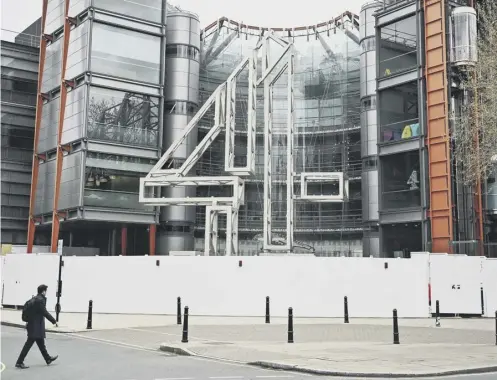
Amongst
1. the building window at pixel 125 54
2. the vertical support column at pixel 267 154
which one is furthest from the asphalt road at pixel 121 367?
the building window at pixel 125 54

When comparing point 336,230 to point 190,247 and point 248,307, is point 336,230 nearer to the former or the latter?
point 190,247

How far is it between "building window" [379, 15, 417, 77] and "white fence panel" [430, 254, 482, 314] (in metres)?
17.4

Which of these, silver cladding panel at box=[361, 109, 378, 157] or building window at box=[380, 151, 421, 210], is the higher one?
silver cladding panel at box=[361, 109, 378, 157]

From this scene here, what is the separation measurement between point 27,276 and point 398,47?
1047 inches

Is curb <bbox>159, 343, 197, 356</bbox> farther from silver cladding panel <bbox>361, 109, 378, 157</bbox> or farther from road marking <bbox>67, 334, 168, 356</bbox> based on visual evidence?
silver cladding panel <bbox>361, 109, 378, 157</bbox>

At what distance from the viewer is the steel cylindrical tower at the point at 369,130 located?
47.4 meters

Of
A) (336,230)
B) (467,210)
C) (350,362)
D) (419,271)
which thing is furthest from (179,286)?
(336,230)

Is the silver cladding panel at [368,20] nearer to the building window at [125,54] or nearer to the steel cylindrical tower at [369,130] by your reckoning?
the steel cylindrical tower at [369,130]

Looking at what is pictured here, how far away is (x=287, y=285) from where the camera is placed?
25.4 m

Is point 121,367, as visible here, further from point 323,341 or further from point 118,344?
point 323,341

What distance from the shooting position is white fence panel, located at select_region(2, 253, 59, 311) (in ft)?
91.7

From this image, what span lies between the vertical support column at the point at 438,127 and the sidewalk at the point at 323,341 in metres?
12.1

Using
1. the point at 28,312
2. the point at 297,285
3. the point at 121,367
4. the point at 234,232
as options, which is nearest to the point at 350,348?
the point at 121,367

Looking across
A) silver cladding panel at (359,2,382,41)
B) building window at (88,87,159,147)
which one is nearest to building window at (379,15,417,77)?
silver cladding panel at (359,2,382,41)
